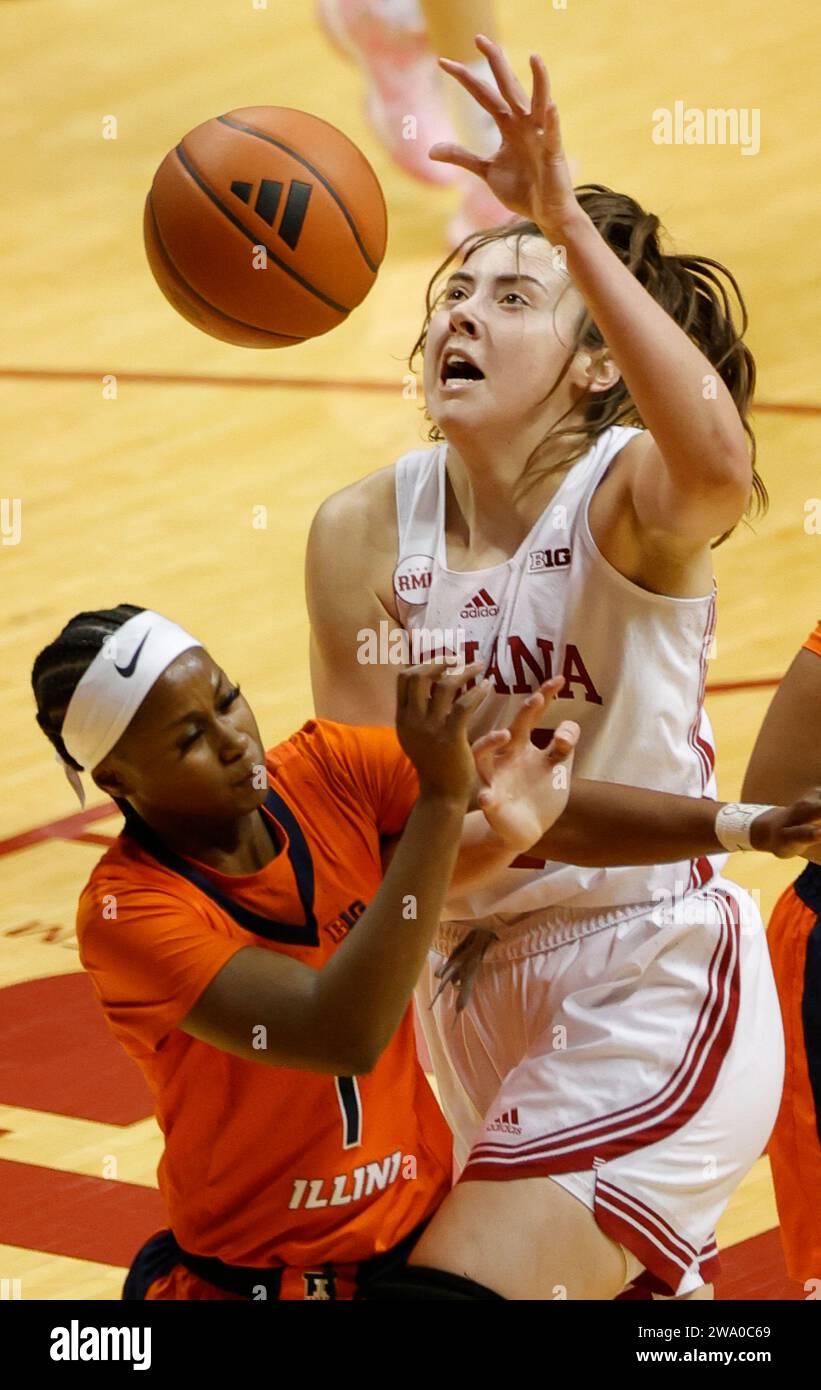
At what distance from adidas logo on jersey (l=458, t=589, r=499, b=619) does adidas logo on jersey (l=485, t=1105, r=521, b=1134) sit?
0.77 metres

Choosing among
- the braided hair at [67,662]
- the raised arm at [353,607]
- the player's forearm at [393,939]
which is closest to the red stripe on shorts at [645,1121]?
the player's forearm at [393,939]

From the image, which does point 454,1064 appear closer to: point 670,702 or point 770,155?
point 670,702

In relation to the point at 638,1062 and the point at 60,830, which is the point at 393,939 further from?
the point at 60,830

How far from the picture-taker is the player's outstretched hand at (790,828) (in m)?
3.11

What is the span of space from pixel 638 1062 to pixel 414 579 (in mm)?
867

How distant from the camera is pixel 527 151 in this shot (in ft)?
10.4

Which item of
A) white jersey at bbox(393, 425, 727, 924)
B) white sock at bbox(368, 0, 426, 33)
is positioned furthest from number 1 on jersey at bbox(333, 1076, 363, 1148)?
white sock at bbox(368, 0, 426, 33)

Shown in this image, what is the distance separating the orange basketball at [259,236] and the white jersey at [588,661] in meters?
0.76

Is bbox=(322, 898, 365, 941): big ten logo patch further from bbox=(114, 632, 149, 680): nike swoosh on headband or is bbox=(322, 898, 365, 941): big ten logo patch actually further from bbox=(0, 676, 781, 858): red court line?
bbox=(0, 676, 781, 858): red court line

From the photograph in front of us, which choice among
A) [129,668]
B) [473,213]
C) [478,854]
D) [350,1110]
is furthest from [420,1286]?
[473,213]

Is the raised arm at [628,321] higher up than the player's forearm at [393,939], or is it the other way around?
the raised arm at [628,321]

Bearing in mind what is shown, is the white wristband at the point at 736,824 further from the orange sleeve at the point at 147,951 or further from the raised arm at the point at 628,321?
the orange sleeve at the point at 147,951

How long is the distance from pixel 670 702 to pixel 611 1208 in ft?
2.54
